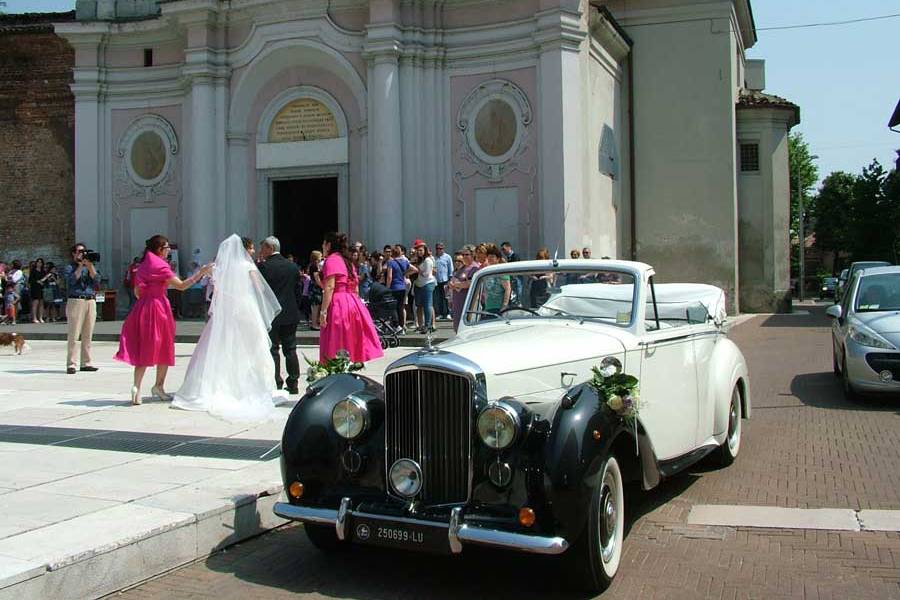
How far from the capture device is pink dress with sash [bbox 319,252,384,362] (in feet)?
34.1

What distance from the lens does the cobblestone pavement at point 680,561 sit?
188 inches

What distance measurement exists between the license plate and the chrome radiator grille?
26 cm

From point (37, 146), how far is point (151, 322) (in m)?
20.7

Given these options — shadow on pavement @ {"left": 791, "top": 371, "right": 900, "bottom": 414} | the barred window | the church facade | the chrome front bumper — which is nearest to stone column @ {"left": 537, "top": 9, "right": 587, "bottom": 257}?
the church facade

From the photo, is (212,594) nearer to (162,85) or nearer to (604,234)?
(604,234)

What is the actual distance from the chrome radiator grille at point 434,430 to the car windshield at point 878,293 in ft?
27.7

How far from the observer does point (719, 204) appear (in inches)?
1049

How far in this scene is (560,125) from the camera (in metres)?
21.0

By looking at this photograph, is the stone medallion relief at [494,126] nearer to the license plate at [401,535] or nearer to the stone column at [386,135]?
the stone column at [386,135]

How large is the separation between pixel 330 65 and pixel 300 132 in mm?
2038

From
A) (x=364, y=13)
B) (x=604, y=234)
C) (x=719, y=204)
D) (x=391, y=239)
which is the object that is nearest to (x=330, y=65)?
(x=364, y=13)

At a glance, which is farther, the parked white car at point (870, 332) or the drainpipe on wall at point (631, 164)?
the drainpipe on wall at point (631, 164)

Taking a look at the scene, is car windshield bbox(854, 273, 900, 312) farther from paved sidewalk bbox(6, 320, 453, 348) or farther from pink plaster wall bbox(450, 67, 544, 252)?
pink plaster wall bbox(450, 67, 544, 252)

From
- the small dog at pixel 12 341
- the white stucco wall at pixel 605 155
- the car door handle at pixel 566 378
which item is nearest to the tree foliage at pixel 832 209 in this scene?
the white stucco wall at pixel 605 155
